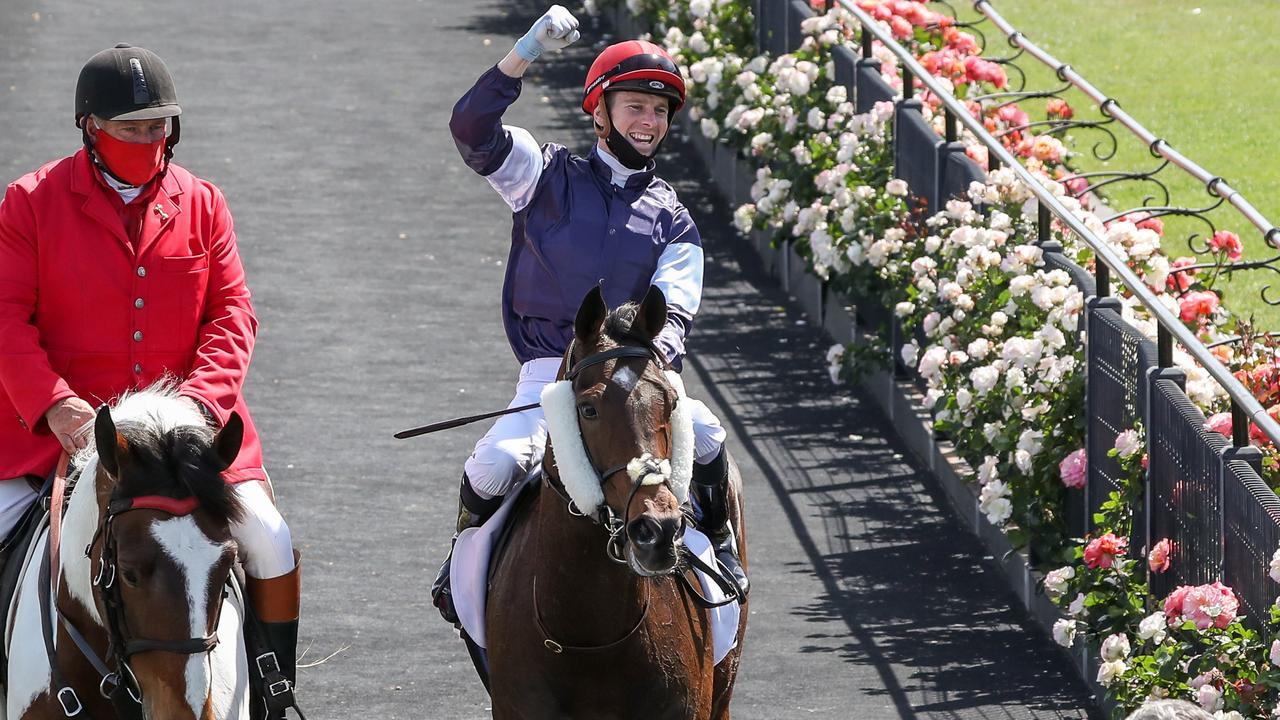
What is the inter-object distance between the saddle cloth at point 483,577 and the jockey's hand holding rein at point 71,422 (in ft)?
4.12

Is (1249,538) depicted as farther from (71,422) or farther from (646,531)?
(71,422)

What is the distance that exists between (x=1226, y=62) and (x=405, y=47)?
338 inches

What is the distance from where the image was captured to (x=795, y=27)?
15117 mm

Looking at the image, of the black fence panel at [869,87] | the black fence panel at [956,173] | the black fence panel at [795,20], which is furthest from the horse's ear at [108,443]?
the black fence panel at [795,20]

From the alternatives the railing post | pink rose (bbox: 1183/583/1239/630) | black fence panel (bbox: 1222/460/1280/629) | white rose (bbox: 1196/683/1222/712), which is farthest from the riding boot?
the railing post

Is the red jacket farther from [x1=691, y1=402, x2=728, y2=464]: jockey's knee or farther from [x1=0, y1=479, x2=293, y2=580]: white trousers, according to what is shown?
[x1=691, y1=402, x2=728, y2=464]: jockey's knee

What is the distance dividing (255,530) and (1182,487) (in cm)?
369

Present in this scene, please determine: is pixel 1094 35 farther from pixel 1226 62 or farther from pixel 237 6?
pixel 237 6

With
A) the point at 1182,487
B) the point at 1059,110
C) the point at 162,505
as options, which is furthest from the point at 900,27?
the point at 162,505

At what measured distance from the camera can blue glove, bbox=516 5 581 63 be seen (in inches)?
239

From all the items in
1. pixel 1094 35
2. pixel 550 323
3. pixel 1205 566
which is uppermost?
pixel 550 323

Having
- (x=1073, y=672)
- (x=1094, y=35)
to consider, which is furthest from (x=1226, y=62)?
(x=1073, y=672)

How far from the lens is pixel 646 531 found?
16.9ft

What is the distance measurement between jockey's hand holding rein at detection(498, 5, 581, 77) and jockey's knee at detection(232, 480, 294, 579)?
153cm
